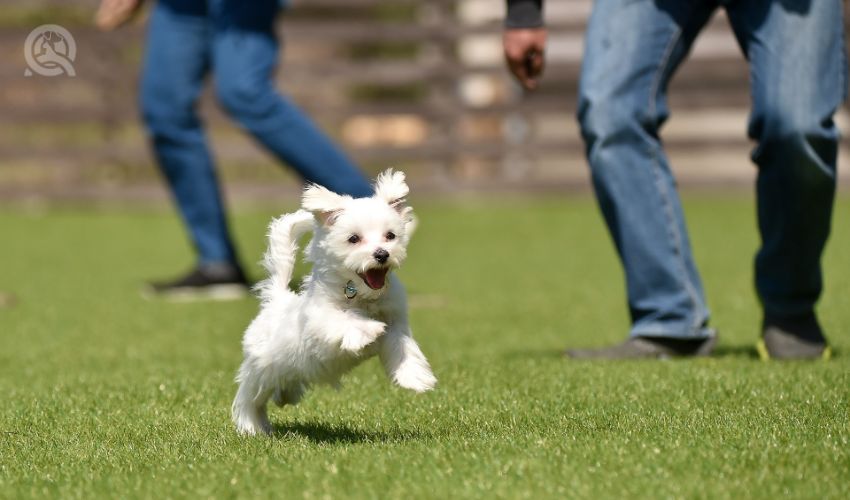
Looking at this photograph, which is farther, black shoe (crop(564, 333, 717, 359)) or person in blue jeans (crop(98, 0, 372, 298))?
person in blue jeans (crop(98, 0, 372, 298))

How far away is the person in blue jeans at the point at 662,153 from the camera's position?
13.8 feet

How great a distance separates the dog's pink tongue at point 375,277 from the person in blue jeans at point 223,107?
2.93 meters

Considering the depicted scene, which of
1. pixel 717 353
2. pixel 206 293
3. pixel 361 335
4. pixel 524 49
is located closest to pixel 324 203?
pixel 361 335

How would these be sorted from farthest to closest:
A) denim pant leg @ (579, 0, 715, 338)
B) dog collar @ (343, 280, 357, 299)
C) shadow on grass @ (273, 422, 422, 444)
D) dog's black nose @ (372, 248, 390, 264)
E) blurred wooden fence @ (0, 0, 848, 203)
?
blurred wooden fence @ (0, 0, 848, 203), denim pant leg @ (579, 0, 715, 338), shadow on grass @ (273, 422, 422, 444), dog collar @ (343, 280, 357, 299), dog's black nose @ (372, 248, 390, 264)

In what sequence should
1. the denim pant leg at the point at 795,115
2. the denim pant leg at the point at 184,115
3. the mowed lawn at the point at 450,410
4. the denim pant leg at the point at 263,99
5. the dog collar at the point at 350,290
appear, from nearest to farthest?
the mowed lawn at the point at 450,410
the dog collar at the point at 350,290
the denim pant leg at the point at 795,115
the denim pant leg at the point at 263,99
the denim pant leg at the point at 184,115

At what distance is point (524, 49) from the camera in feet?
14.5

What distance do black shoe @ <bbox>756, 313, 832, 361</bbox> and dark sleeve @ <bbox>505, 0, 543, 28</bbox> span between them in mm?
1159

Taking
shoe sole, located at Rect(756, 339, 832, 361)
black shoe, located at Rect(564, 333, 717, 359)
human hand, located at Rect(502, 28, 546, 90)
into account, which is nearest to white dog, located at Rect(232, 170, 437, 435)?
human hand, located at Rect(502, 28, 546, 90)

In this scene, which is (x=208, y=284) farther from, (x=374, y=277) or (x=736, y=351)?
(x=374, y=277)

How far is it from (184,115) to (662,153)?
2795 millimetres

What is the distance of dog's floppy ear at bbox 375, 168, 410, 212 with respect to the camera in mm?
3031

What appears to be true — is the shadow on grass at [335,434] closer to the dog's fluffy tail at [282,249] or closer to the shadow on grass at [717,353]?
the dog's fluffy tail at [282,249]

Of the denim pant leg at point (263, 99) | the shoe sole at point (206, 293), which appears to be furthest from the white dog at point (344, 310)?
the shoe sole at point (206, 293)

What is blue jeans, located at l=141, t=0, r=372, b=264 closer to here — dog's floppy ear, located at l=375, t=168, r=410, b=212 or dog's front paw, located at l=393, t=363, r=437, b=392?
dog's floppy ear, located at l=375, t=168, r=410, b=212
